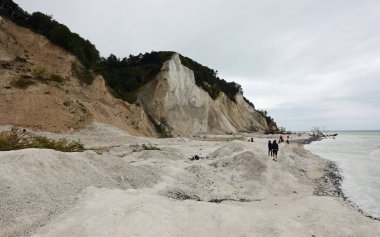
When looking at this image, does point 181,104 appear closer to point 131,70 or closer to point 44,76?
point 131,70

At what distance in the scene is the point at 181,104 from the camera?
203ft

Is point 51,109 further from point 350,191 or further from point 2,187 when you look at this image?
point 350,191

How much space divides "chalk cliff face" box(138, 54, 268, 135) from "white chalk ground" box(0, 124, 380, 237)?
4015 centimetres

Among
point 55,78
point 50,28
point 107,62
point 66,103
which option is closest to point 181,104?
point 107,62

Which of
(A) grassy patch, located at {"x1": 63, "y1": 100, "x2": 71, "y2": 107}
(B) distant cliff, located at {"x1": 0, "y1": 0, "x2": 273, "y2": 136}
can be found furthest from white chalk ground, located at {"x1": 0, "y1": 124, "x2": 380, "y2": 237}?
(A) grassy patch, located at {"x1": 63, "y1": 100, "x2": 71, "y2": 107}

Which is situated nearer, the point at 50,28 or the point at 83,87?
the point at 83,87

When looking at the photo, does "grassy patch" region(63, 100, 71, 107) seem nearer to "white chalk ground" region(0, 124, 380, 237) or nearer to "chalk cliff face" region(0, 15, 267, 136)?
"chalk cliff face" region(0, 15, 267, 136)

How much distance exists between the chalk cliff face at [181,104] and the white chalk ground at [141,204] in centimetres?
4015

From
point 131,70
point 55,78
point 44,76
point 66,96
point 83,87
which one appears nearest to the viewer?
point 66,96

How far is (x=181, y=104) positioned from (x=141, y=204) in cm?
5133

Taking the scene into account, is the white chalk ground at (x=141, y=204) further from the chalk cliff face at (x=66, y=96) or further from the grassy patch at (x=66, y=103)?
A: the grassy patch at (x=66, y=103)

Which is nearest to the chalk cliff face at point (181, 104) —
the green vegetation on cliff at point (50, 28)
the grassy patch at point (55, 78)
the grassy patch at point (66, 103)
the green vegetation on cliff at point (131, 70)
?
the green vegetation on cliff at point (131, 70)

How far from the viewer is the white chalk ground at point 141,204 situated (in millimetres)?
8969

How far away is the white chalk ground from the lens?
8.97 m
